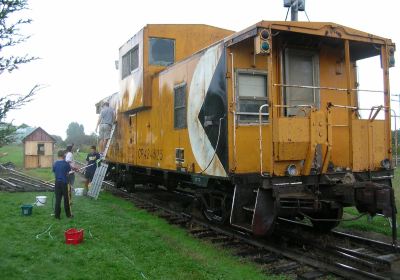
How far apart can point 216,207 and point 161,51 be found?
4.65 meters

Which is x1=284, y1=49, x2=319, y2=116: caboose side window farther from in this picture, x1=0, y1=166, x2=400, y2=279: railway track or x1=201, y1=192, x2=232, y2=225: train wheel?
x1=0, y1=166, x2=400, y2=279: railway track

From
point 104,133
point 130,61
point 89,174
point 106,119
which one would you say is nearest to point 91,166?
point 89,174

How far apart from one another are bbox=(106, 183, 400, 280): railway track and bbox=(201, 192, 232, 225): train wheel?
230mm

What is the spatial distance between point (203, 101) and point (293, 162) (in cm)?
212

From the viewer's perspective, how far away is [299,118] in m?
6.58

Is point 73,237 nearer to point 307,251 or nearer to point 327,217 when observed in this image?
point 307,251

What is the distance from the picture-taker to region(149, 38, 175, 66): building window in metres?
10.9

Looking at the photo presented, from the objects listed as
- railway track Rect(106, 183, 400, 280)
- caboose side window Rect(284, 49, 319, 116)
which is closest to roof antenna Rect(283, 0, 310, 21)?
caboose side window Rect(284, 49, 319, 116)

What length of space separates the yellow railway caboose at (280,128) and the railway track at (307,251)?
1.26ft

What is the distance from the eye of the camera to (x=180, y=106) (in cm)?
909

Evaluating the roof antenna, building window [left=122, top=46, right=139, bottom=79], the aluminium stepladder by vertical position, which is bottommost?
the aluminium stepladder

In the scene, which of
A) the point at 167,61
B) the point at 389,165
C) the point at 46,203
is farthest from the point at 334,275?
the point at 46,203

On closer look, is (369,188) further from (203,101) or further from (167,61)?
(167,61)

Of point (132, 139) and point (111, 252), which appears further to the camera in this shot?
point (132, 139)
